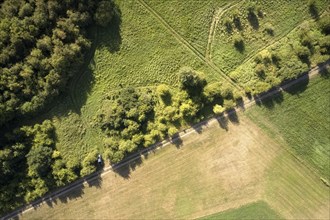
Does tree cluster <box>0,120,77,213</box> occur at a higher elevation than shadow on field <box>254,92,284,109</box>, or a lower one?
higher

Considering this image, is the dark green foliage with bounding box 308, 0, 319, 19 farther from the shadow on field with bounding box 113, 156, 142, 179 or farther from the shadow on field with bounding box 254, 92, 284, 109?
the shadow on field with bounding box 113, 156, 142, 179

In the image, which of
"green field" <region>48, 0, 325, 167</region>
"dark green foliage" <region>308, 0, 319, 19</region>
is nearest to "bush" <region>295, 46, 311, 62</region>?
"green field" <region>48, 0, 325, 167</region>

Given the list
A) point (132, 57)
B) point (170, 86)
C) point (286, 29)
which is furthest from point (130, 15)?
point (286, 29)

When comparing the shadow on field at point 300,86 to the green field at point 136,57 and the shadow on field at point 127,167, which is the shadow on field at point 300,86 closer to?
the green field at point 136,57

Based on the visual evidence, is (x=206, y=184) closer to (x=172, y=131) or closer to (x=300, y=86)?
(x=172, y=131)

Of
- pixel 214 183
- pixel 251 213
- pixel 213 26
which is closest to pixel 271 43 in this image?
pixel 213 26

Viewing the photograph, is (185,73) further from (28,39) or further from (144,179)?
(28,39)

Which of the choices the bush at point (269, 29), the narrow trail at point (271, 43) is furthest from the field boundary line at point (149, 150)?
the bush at point (269, 29)
